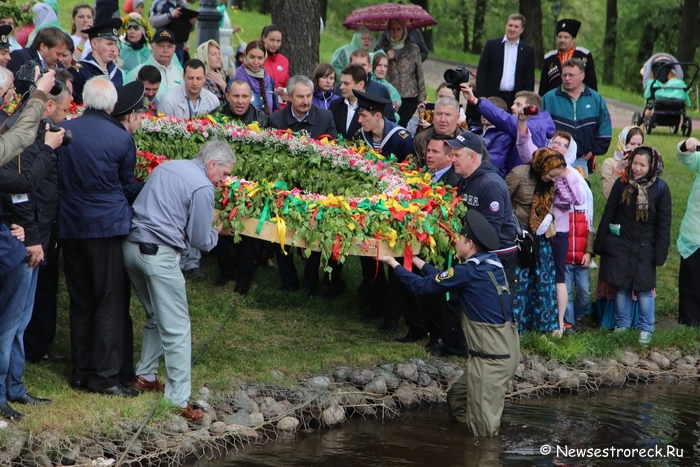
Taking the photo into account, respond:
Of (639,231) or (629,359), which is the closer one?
(629,359)

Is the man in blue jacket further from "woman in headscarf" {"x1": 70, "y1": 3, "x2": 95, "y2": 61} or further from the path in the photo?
the path

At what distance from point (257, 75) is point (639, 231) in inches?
188

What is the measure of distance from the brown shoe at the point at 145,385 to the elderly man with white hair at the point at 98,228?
77mm

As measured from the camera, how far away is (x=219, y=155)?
6.82 metres

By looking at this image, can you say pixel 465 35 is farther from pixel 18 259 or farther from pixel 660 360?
pixel 18 259

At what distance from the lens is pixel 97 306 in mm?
7223

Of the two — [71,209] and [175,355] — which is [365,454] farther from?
[71,209]

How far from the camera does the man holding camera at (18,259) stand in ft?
19.5

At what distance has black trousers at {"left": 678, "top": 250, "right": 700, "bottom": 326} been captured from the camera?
32.8 ft

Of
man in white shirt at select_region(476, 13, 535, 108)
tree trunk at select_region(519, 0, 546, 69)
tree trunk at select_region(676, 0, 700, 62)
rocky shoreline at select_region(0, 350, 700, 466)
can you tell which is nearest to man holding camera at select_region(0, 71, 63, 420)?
rocky shoreline at select_region(0, 350, 700, 466)

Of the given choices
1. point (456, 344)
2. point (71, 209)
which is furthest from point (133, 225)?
point (456, 344)

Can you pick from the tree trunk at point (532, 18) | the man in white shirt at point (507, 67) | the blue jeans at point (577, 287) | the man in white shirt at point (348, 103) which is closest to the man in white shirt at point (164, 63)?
the man in white shirt at point (348, 103)

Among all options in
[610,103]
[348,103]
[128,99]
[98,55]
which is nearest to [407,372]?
[128,99]

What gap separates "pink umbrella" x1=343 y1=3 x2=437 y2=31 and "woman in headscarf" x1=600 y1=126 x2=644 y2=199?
4567 millimetres
